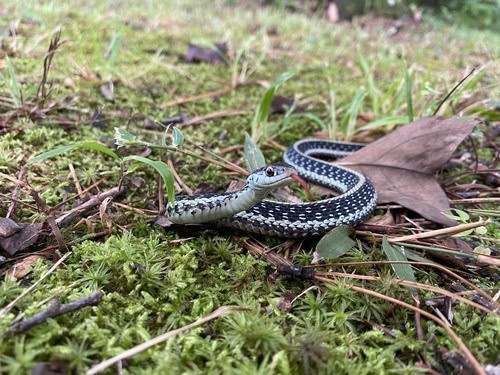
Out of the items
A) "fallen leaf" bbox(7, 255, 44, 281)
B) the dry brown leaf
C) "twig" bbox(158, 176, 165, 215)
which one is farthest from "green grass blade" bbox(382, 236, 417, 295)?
"fallen leaf" bbox(7, 255, 44, 281)

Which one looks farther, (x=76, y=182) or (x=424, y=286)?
(x=76, y=182)

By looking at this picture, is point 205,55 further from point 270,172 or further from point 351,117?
point 270,172

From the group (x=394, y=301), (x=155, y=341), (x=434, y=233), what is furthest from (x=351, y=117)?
(x=155, y=341)

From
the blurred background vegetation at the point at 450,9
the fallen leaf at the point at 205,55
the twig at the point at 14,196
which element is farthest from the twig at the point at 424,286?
the blurred background vegetation at the point at 450,9

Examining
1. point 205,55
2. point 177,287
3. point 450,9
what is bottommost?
point 177,287

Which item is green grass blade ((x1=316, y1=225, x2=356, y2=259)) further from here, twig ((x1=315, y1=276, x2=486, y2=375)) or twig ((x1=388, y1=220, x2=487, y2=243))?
twig ((x1=388, y1=220, x2=487, y2=243))

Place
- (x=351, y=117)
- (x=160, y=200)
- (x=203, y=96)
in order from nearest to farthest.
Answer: (x=160, y=200) < (x=351, y=117) < (x=203, y=96)

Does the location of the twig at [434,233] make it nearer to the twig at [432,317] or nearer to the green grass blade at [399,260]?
the green grass blade at [399,260]
